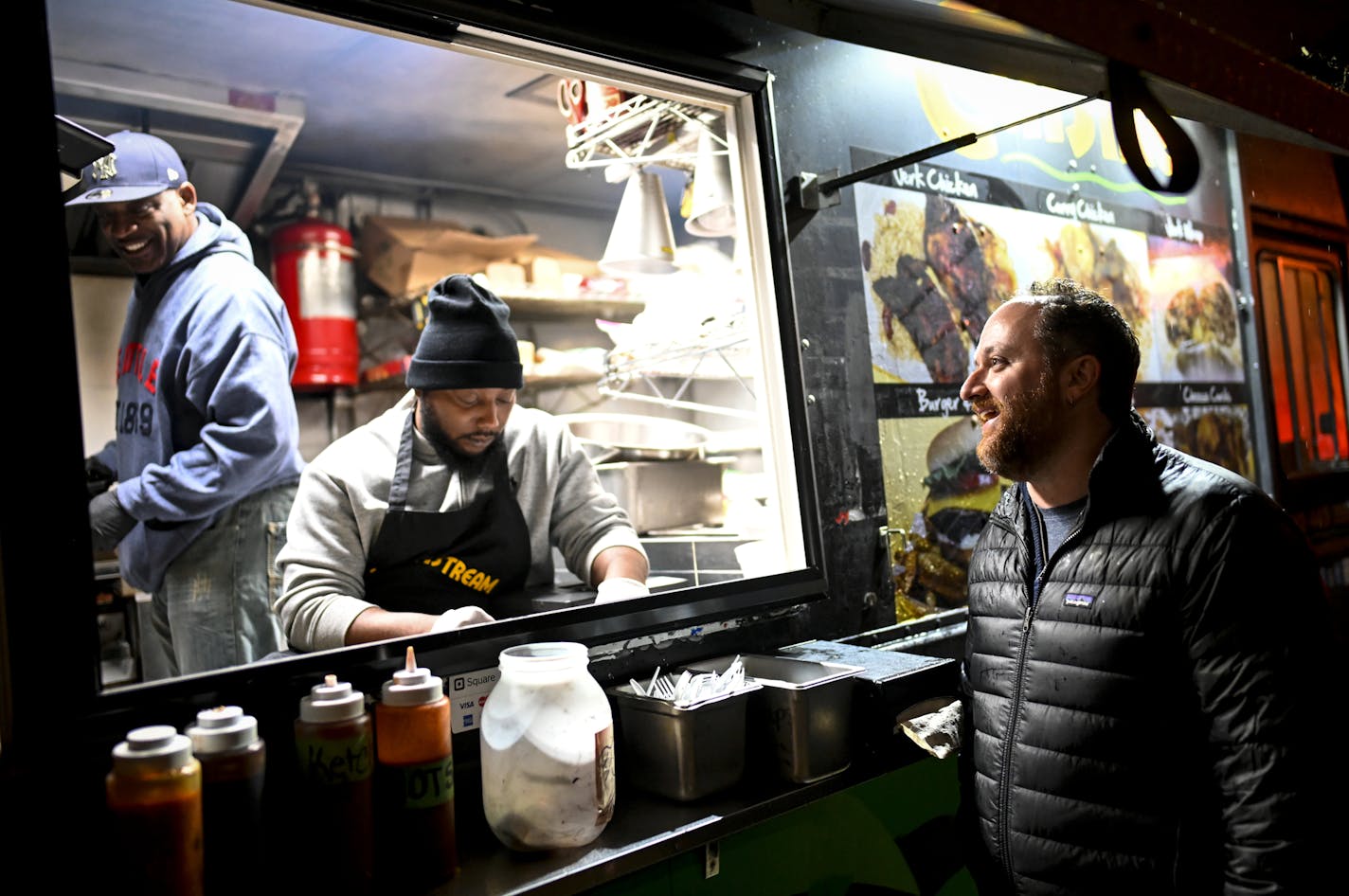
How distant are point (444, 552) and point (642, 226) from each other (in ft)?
4.21

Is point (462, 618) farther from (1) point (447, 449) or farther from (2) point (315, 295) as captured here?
(2) point (315, 295)

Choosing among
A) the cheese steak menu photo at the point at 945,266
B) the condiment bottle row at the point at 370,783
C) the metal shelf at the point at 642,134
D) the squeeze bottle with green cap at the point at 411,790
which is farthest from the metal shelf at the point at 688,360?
the squeeze bottle with green cap at the point at 411,790

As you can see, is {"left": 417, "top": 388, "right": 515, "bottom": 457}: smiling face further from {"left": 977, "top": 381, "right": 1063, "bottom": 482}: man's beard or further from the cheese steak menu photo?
{"left": 977, "top": 381, "right": 1063, "bottom": 482}: man's beard

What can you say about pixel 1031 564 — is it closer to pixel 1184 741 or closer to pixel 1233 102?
pixel 1184 741

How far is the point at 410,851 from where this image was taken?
5.37 feet

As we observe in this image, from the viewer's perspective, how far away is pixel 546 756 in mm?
1735

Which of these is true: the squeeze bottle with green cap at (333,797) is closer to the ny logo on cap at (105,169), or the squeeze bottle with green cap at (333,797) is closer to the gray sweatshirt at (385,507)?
the gray sweatshirt at (385,507)

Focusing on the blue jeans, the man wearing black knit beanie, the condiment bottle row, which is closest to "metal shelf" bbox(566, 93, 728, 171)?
the man wearing black knit beanie

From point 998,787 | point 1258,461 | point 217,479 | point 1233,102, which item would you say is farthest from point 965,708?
point 1258,461

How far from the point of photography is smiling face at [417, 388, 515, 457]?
277cm

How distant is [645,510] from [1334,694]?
236 cm

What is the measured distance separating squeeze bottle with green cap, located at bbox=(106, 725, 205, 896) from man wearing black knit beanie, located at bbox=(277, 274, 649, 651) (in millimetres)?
936

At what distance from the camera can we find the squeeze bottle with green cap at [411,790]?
1641mm

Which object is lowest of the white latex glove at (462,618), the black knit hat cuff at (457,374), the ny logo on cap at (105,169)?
the white latex glove at (462,618)
